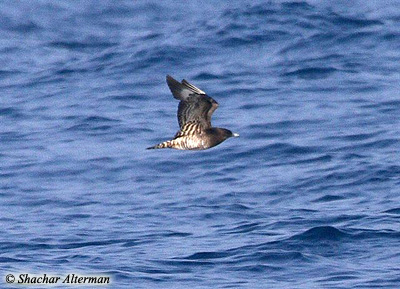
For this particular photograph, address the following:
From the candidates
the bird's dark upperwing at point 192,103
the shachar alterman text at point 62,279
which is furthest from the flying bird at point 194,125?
the shachar alterman text at point 62,279

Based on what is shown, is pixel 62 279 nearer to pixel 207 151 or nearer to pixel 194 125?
pixel 194 125

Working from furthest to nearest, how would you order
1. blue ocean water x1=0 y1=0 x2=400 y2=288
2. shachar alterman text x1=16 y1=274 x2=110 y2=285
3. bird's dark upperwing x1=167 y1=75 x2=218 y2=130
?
blue ocean water x1=0 y1=0 x2=400 y2=288
shachar alterman text x1=16 y1=274 x2=110 y2=285
bird's dark upperwing x1=167 y1=75 x2=218 y2=130

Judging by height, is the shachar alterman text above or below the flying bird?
below

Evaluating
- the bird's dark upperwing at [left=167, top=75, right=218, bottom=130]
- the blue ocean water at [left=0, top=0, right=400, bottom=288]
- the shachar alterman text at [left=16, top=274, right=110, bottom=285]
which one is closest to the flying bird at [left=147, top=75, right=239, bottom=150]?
the bird's dark upperwing at [left=167, top=75, right=218, bottom=130]

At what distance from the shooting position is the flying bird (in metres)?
12.3

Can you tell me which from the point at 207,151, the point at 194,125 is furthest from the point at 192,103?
the point at 207,151

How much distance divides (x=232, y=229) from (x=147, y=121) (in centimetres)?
491

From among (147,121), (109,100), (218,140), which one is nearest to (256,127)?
(147,121)

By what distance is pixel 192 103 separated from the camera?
1234 centimetres

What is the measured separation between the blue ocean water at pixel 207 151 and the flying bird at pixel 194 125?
350 centimetres

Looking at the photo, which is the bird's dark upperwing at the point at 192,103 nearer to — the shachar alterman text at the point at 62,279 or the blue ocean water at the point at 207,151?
the blue ocean water at the point at 207,151

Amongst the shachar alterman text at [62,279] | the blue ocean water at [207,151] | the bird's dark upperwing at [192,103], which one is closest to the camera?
the bird's dark upperwing at [192,103]

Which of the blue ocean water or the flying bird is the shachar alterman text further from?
the flying bird

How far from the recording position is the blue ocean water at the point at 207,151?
1641cm
